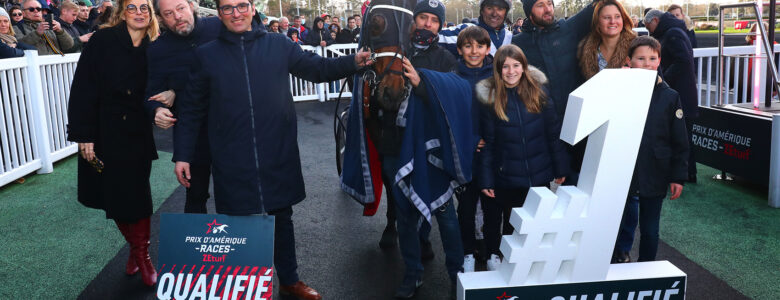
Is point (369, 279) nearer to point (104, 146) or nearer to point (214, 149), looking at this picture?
point (214, 149)

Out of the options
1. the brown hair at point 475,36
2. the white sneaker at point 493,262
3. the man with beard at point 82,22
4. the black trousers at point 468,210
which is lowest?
the white sneaker at point 493,262

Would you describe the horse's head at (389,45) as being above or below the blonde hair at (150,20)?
below

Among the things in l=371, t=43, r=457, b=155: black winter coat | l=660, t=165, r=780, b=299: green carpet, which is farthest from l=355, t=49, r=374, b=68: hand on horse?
l=660, t=165, r=780, b=299: green carpet

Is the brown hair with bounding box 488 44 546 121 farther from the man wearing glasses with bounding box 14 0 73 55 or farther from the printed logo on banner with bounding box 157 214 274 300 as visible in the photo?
the man wearing glasses with bounding box 14 0 73 55

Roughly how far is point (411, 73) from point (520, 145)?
84 centimetres

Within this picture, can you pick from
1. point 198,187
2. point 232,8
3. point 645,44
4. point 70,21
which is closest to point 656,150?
point 645,44

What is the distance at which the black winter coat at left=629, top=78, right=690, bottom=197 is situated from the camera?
3.28m

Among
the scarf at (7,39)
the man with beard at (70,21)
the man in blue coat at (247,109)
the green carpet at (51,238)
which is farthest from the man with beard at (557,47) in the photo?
the man with beard at (70,21)

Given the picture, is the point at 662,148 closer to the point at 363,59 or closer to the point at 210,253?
the point at 363,59

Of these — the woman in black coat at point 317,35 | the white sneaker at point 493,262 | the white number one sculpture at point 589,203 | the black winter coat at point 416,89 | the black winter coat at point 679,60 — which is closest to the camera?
the white number one sculpture at point 589,203

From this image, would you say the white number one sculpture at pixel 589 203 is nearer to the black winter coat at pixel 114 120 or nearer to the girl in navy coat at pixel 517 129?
the girl in navy coat at pixel 517 129

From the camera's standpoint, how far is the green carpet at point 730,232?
A: 140 inches

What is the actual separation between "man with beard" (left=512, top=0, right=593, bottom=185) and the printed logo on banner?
6.00 feet

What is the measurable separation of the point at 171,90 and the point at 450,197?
1536 millimetres
